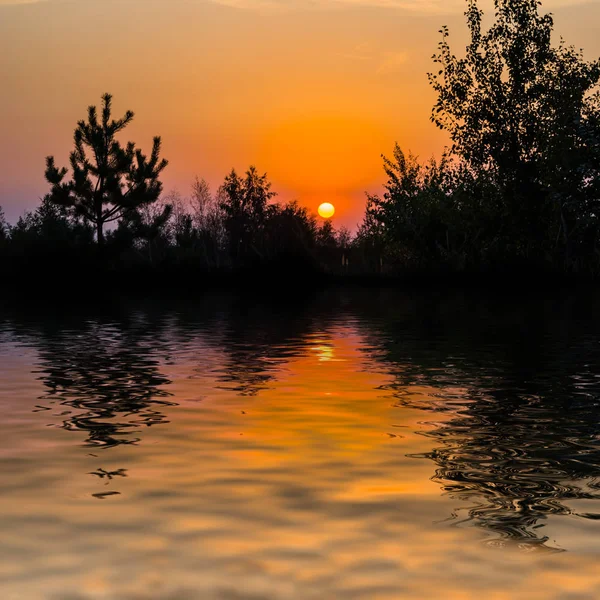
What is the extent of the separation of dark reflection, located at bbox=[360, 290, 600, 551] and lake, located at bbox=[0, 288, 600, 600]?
0.04m

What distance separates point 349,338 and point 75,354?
644cm

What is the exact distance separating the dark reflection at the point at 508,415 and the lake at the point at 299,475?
0.12 feet

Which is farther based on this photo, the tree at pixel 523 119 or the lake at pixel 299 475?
the tree at pixel 523 119

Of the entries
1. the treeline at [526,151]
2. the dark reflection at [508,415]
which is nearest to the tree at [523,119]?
the treeline at [526,151]

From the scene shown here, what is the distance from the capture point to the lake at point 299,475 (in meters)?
5.46

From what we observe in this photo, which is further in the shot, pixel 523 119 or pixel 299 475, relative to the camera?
pixel 523 119

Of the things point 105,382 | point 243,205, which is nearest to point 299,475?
point 105,382

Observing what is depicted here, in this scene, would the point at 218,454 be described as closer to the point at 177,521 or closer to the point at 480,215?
the point at 177,521

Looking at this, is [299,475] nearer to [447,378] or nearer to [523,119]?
[447,378]

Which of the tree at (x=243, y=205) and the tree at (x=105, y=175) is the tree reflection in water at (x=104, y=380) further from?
the tree at (x=243, y=205)

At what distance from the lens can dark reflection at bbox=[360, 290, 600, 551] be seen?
7137 millimetres

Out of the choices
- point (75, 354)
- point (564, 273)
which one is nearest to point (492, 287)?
point (564, 273)

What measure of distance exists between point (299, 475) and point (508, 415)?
3925mm

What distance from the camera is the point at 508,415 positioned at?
11.4 meters
